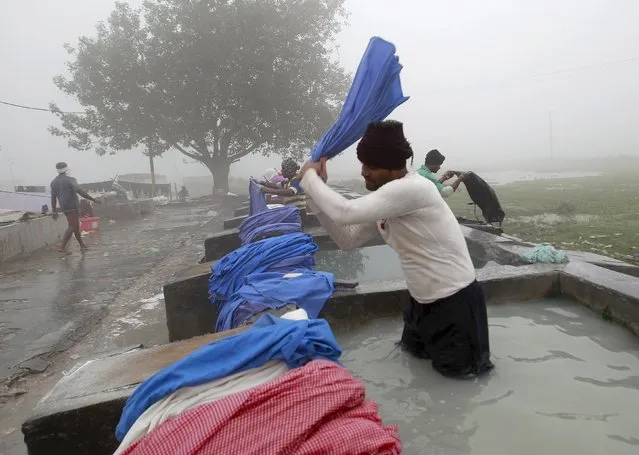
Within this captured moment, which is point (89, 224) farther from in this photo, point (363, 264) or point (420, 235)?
point (420, 235)

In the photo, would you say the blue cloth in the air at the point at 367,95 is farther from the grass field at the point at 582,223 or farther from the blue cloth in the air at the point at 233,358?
the grass field at the point at 582,223

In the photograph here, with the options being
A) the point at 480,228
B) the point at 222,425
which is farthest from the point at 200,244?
the point at 222,425

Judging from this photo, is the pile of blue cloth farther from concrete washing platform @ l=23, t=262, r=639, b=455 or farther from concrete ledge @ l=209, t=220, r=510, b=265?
concrete washing platform @ l=23, t=262, r=639, b=455

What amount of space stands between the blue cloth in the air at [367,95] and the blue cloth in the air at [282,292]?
1151mm

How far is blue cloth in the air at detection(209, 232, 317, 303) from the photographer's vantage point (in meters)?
4.15

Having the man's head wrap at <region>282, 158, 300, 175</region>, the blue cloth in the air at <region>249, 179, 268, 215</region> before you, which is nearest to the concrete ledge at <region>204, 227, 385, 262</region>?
the blue cloth in the air at <region>249, 179, 268, 215</region>

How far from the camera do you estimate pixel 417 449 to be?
2426 millimetres

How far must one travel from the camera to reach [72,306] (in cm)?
678

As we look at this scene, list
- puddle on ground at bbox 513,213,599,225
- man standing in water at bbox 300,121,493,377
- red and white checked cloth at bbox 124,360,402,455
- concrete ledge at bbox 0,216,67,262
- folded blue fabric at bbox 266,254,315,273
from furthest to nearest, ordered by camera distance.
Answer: puddle on ground at bbox 513,213,599,225 → concrete ledge at bbox 0,216,67,262 → folded blue fabric at bbox 266,254,315,273 → man standing in water at bbox 300,121,493,377 → red and white checked cloth at bbox 124,360,402,455

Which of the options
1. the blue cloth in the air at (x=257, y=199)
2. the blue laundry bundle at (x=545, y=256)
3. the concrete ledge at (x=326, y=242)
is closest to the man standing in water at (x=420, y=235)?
the blue laundry bundle at (x=545, y=256)

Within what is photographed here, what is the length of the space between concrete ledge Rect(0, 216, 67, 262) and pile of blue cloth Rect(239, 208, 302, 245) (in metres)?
6.96

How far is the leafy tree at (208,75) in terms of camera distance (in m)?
19.9

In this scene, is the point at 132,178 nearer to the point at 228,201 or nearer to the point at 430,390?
the point at 228,201

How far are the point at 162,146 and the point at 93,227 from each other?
10218mm
